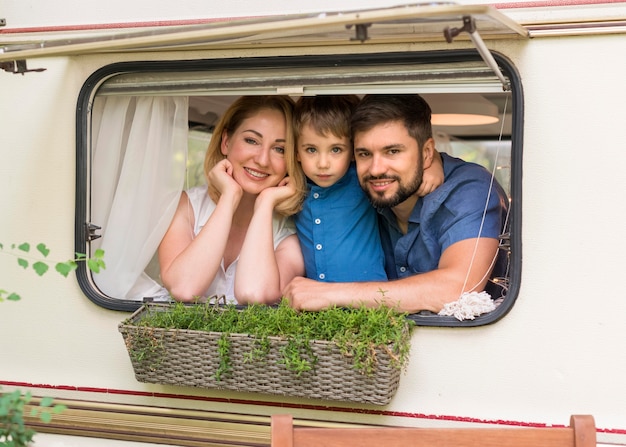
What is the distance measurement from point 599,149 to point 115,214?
2009 mm

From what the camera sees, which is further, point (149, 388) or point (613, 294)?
point (149, 388)

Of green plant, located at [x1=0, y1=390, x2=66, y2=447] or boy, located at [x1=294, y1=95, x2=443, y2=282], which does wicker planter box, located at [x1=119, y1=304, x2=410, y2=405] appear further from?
green plant, located at [x1=0, y1=390, x2=66, y2=447]

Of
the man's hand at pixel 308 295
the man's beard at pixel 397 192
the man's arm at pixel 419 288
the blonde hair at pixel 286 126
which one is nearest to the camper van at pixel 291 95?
the man's arm at pixel 419 288

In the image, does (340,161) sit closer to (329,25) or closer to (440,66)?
(440,66)

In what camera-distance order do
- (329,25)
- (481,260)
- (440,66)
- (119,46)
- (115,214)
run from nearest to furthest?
(329,25)
(119,46)
(440,66)
(481,260)
(115,214)

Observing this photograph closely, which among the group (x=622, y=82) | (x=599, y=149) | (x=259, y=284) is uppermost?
(x=622, y=82)

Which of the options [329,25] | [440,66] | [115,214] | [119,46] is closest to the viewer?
[329,25]

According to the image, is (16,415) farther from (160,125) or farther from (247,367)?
(160,125)

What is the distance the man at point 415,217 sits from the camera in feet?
10.6

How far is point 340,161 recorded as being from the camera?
3689mm

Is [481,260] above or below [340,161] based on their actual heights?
below

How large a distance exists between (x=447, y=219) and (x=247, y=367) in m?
1.06

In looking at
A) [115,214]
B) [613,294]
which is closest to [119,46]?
[115,214]

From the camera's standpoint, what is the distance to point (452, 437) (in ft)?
8.02
